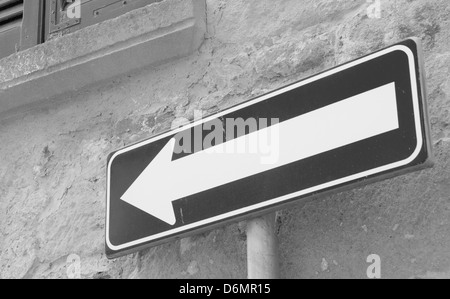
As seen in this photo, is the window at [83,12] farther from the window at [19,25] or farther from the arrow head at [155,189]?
the arrow head at [155,189]

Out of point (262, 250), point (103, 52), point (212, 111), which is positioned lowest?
point (262, 250)

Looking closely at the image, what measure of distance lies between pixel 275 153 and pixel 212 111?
42 centimetres

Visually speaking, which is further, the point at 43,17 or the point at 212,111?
the point at 43,17

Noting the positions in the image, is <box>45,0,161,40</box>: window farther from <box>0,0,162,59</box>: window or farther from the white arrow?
the white arrow

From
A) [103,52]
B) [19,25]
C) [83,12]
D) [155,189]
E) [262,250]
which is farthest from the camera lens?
[19,25]

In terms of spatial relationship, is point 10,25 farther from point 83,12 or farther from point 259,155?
point 259,155

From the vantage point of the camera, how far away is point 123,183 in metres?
2.11

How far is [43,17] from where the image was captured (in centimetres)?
277

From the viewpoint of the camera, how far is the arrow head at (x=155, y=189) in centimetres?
200

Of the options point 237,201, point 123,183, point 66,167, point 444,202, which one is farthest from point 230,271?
point 66,167

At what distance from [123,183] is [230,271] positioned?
1.27 ft

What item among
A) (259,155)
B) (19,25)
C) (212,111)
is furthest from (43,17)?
(259,155)

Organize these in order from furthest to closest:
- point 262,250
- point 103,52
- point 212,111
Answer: point 103,52, point 212,111, point 262,250
